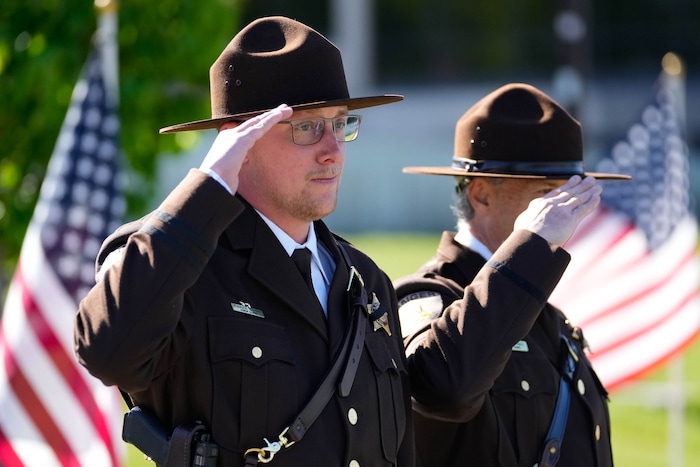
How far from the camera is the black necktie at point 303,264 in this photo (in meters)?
3.12

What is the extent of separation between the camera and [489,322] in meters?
3.23

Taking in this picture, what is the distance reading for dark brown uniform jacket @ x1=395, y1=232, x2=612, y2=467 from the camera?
128 inches

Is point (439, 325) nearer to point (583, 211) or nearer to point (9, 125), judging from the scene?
point (583, 211)

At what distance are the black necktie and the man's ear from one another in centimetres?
107

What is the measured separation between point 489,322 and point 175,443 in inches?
36.5

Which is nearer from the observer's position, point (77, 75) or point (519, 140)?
point (519, 140)

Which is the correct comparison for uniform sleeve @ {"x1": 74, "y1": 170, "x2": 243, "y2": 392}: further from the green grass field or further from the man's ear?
the green grass field

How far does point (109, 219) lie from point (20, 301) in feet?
2.03

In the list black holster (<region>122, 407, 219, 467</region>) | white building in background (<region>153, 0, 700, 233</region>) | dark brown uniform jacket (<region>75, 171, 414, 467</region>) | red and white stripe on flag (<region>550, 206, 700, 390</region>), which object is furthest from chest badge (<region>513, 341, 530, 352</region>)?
white building in background (<region>153, 0, 700, 233</region>)

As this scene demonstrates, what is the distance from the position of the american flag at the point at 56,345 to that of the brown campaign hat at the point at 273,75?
2477mm

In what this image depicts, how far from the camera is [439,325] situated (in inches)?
132

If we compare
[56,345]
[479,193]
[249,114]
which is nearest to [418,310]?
[479,193]

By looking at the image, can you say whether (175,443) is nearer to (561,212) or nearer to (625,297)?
(561,212)

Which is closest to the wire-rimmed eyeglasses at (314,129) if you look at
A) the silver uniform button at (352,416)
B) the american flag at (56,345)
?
the silver uniform button at (352,416)
